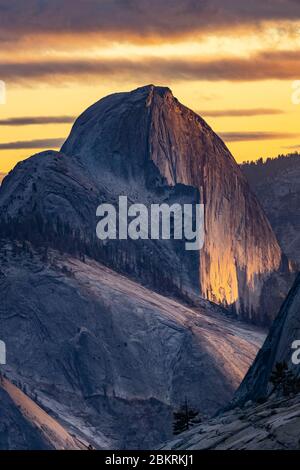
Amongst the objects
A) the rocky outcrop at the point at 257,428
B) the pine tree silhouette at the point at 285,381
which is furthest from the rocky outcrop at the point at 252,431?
the pine tree silhouette at the point at 285,381

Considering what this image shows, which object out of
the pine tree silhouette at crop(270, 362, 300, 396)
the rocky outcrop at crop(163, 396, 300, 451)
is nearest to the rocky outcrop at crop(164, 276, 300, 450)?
the rocky outcrop at crop(163, 396, 300, 451)

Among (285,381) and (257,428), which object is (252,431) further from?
(285,381)

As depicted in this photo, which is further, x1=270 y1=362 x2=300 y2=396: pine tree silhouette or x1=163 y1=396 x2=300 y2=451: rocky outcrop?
x1=270 y1=362 x2=300 y2=396: pine tree silhouette

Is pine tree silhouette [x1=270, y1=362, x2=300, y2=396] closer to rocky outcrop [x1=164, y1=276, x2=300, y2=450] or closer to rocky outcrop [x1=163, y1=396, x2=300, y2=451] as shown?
rocky outcrop [x1=164, y1=276, x2=300, y2=450]

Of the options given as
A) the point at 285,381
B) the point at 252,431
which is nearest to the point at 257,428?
the point at 252,431

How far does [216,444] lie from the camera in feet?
493

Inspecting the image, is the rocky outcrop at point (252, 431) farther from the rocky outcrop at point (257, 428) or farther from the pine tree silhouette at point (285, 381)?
the pine tree silhouette at point (285, 381)

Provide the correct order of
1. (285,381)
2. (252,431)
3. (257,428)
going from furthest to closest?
1. (285,381)
2. (252,431)
3. (257,428)

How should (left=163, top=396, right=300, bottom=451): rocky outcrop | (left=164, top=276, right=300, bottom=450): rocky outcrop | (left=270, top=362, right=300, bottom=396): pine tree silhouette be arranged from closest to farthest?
(left=163, top=396, right=300, bottom=451): rocky outcrop → (left=164, top=276, right=300, bottom=450): rocky outcrop → (left=270, top=362, right=300, bottom=396): pine tree silhouette

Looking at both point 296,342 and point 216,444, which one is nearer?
point 216,444
